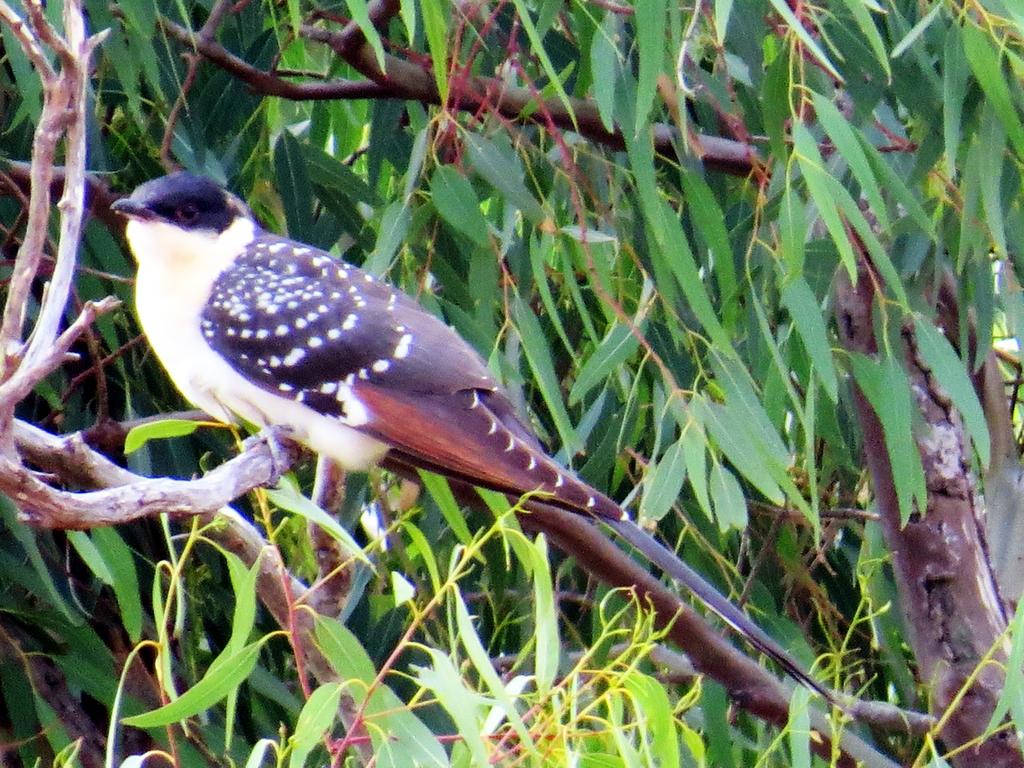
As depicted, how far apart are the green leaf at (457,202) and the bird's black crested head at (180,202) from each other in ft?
1.26

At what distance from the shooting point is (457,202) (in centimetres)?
191

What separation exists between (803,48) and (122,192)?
95cm

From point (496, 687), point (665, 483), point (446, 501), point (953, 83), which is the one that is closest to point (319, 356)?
point (446, 501)

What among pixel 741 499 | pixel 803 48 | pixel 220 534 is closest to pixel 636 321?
pixel 741 499

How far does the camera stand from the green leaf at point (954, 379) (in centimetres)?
189

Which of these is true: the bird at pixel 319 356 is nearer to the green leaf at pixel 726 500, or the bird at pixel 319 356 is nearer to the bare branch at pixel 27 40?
the green leaf at pixel 726 500

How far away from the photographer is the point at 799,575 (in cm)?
235

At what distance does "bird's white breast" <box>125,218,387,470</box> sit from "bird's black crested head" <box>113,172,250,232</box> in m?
0.02

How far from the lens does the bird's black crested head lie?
2100 millimetres

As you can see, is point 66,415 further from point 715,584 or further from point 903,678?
point 903,678

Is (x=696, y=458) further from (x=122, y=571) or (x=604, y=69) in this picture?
(x=122, y=571)

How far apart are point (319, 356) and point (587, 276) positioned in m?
0.35

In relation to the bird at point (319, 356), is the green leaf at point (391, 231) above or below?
above

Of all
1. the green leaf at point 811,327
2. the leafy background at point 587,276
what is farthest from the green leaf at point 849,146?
the green leaf at point 811,327
